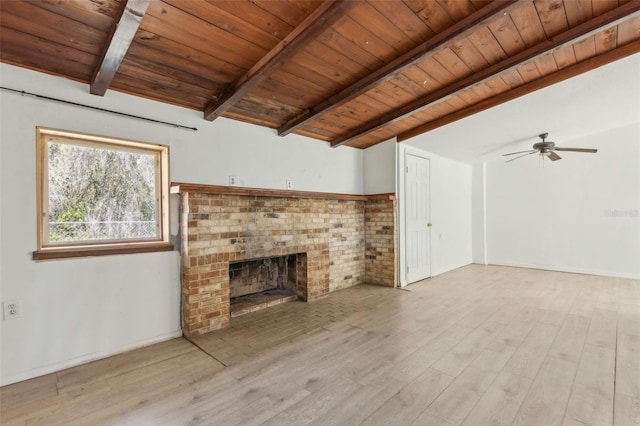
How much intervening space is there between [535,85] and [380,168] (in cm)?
230

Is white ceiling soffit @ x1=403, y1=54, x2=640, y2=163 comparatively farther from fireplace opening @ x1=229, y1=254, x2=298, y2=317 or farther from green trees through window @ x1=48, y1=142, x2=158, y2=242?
green trees through window @ x1=48, y1=142, x2=158, y2=242

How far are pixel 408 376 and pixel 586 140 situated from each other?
6.26m

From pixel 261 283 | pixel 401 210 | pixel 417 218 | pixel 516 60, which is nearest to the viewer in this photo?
pixel 516 60

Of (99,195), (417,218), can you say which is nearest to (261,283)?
(99,195)

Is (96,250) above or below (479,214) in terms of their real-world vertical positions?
below

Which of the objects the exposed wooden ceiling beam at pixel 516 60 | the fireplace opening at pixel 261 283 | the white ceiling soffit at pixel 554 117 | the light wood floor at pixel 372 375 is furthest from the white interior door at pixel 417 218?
the fireplace opening at pixel 261 283

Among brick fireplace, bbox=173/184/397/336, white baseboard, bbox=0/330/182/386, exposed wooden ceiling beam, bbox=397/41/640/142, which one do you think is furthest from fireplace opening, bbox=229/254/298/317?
exposed wooden ceiling beam, bbox=397/41/640/142

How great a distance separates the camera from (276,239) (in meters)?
3.68

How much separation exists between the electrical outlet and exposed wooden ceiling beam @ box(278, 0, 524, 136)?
3074mm

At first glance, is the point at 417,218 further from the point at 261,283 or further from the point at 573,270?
the point at 573,270

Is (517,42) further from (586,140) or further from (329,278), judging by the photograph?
(586,140)

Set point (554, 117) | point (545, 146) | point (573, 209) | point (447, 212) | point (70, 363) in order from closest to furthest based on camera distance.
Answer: point (70, 363)
point (554, 117)
point (545, 146)
point (573, 209)
point (447, 212)

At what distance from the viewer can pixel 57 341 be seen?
227 cm

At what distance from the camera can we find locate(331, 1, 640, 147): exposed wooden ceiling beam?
7.41 feet
